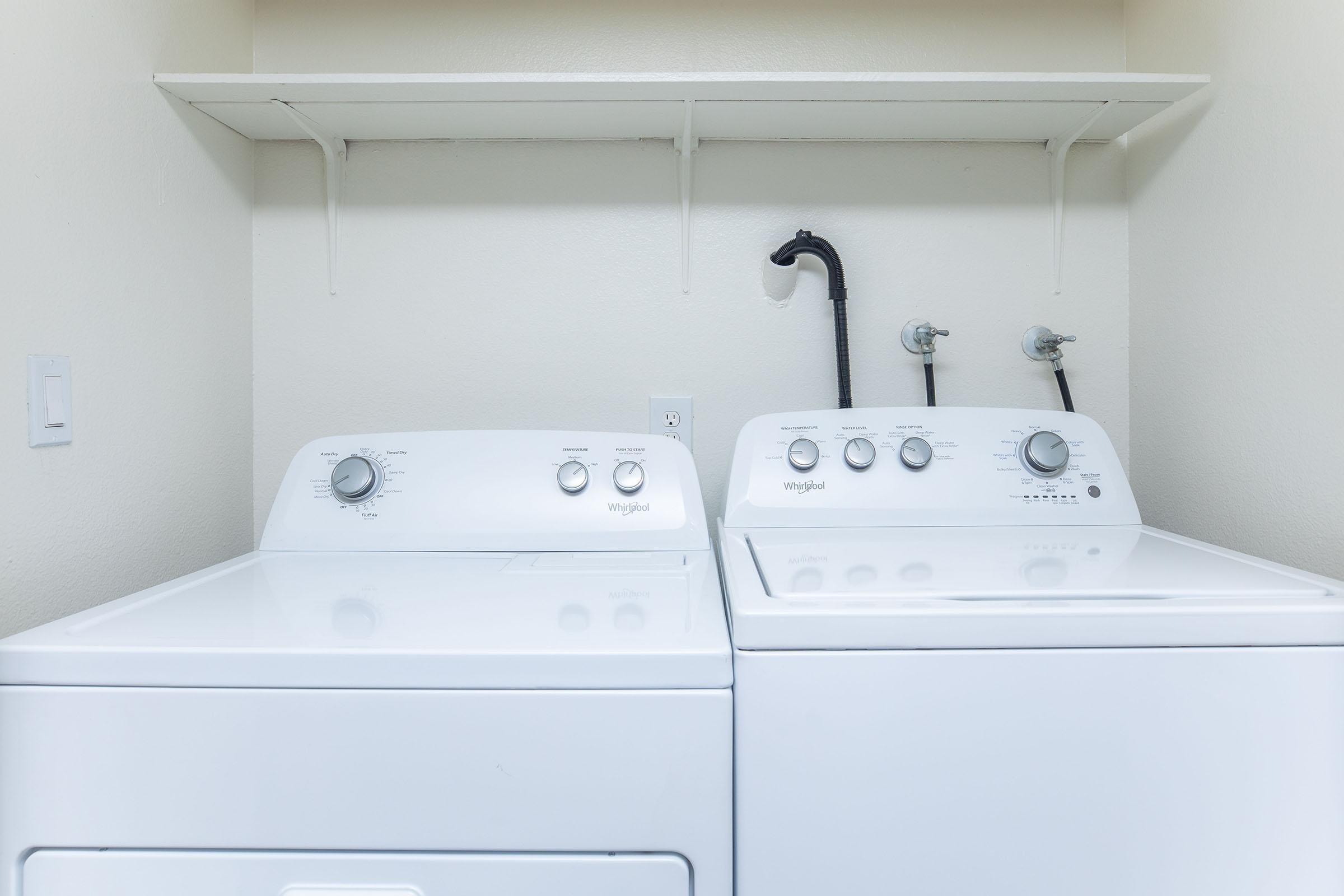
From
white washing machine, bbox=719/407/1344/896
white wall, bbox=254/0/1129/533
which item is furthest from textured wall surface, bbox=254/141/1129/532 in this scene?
white washing machine, bbox=719/407/1344/896

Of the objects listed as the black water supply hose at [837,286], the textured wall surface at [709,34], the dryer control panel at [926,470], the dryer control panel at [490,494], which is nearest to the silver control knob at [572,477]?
the dryer control panel at [490,494]

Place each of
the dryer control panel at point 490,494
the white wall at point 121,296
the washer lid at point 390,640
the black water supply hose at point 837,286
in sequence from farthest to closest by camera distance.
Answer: the black water supply hose at point 837,286 → the dryer control panel at point 490,494 → the white wall at point 121,296 → the washer lid at point 390,640

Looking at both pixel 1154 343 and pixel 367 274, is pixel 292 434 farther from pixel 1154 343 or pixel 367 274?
pixel 1154 343

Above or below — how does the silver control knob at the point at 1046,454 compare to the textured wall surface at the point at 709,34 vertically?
below

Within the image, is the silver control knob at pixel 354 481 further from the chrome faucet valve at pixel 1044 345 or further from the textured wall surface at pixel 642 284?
the chrome faucet valve at pixel 1044 345

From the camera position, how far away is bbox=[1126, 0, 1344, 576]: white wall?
969mm

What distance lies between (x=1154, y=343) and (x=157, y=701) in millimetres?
1549

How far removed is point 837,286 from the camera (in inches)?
53.9

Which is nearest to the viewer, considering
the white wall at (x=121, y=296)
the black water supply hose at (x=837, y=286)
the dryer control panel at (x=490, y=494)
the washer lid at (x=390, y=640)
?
the washer lid at (x=390, y=640)

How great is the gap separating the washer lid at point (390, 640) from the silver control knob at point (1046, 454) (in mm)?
607

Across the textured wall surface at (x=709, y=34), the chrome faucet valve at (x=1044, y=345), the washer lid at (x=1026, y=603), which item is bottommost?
the washer lid at (x=1026, y=603)

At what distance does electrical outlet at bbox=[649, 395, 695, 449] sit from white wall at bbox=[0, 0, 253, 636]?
77 cm

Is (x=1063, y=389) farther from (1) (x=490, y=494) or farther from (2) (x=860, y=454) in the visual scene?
(1) (x=490, y=494)

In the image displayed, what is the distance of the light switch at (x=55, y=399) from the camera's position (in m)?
0.91
